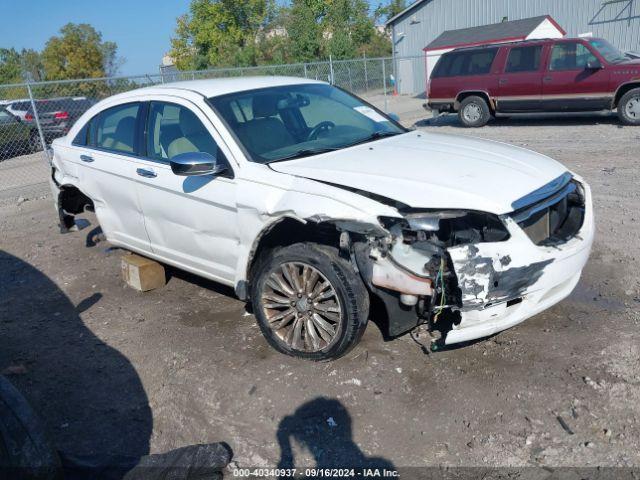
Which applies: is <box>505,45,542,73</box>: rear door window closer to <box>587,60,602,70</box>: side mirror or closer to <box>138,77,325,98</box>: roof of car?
<box>587,60,602,70</box>: side mirror

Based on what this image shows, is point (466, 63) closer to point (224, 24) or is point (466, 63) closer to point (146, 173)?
point (146, 173)

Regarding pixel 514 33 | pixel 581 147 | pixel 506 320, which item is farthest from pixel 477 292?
pixel 514 33

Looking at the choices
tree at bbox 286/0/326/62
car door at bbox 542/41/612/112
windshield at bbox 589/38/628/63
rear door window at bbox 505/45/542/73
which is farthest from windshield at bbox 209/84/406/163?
tree at bbox 286/0/326/62

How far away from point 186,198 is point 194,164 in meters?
0.52

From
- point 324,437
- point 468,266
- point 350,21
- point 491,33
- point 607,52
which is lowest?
point 324,437

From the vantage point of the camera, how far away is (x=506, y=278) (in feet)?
10.7

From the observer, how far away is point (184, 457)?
3.09 m

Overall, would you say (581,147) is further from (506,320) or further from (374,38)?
(374,38)

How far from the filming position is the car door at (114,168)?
16.5 ft

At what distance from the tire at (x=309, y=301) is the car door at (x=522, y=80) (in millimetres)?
11611

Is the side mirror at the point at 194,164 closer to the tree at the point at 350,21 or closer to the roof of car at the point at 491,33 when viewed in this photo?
the roof of car at the point at 491,33

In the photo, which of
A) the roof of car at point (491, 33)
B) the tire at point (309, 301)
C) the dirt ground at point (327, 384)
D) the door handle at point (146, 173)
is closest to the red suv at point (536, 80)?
the dirt ground at point (327, 384)

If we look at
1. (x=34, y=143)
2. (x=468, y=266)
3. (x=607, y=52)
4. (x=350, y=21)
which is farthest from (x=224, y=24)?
(x=468, y=266)

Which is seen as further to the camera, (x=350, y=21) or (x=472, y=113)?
(x=350, y=21)
